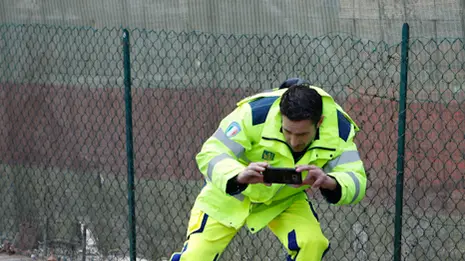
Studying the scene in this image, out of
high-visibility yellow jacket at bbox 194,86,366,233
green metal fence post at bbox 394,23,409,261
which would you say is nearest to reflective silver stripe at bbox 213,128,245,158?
high-visibility yellow jacket at bbox 194,86,366,233

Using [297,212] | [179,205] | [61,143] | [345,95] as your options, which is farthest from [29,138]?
[297,212]

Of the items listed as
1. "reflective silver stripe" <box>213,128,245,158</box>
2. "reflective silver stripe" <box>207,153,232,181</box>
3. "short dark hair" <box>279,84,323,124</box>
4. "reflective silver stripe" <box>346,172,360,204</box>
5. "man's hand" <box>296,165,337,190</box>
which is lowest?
"reflective silver stripe" <box>346,172,360,204</box>

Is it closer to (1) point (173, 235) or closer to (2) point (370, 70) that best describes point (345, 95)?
(2) point (370, 70)

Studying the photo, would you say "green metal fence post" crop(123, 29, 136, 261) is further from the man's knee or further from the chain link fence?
the man's knee

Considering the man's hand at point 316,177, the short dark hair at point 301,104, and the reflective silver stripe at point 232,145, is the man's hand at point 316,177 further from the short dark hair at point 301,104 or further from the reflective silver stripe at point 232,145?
the reflective silver stripe at point 232,145

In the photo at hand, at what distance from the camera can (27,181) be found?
8.05 meters

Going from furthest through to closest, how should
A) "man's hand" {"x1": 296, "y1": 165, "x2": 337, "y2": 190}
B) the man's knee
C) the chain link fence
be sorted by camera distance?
the chain link fence < the man's knee < "man's hand" {"x1": 296, "y1": 165, "x2": 337, "y2": 190}

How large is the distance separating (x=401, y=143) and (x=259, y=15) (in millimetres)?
1572

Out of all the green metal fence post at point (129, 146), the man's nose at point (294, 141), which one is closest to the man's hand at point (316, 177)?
the man's nose at point (294, 141)

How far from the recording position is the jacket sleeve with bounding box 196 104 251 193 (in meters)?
4.54

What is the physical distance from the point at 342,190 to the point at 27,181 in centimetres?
Result: 444

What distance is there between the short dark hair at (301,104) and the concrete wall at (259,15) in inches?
69.8

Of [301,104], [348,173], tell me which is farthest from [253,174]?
[348,173]

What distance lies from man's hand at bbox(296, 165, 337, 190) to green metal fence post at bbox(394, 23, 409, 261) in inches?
67.0
